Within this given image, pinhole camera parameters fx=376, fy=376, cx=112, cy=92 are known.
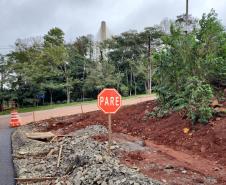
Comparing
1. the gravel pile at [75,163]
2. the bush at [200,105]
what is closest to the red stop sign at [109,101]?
the gravel pile at [75,163]

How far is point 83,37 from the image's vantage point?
55000 millimetres

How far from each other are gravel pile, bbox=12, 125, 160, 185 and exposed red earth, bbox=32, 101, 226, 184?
71cm

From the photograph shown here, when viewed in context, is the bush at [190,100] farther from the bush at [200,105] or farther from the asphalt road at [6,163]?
the asphalt road at [6,163]

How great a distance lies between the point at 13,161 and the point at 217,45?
10692 millimetres

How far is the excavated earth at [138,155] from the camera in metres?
8.57

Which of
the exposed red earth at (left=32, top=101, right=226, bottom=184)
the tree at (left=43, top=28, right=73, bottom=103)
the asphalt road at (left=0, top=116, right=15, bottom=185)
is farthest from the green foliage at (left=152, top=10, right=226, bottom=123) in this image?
the tree at (left=43, top=28, right=73, bottom=103)

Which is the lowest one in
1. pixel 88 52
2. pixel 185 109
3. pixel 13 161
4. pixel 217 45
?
pixel 13 161

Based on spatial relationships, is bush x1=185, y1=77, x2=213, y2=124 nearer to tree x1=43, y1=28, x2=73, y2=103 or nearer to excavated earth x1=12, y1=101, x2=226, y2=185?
excavated earth x1=12, y1=101, x2=226, y2=185

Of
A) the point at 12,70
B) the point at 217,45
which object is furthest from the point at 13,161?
the point at 12,70

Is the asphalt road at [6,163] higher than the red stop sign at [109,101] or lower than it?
lower

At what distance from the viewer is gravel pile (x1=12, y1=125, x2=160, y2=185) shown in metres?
8.05

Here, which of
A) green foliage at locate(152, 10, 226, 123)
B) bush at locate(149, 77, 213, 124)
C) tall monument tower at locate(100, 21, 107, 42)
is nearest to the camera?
bush at locate(149, 77, 213, 124)

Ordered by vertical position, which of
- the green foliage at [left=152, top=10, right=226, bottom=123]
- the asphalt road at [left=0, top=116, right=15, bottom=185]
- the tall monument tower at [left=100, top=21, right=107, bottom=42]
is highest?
the tall monument tower at [left=100, top=21, right=107, bottom=42]

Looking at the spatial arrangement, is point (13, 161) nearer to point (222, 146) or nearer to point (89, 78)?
point (222, 146)
